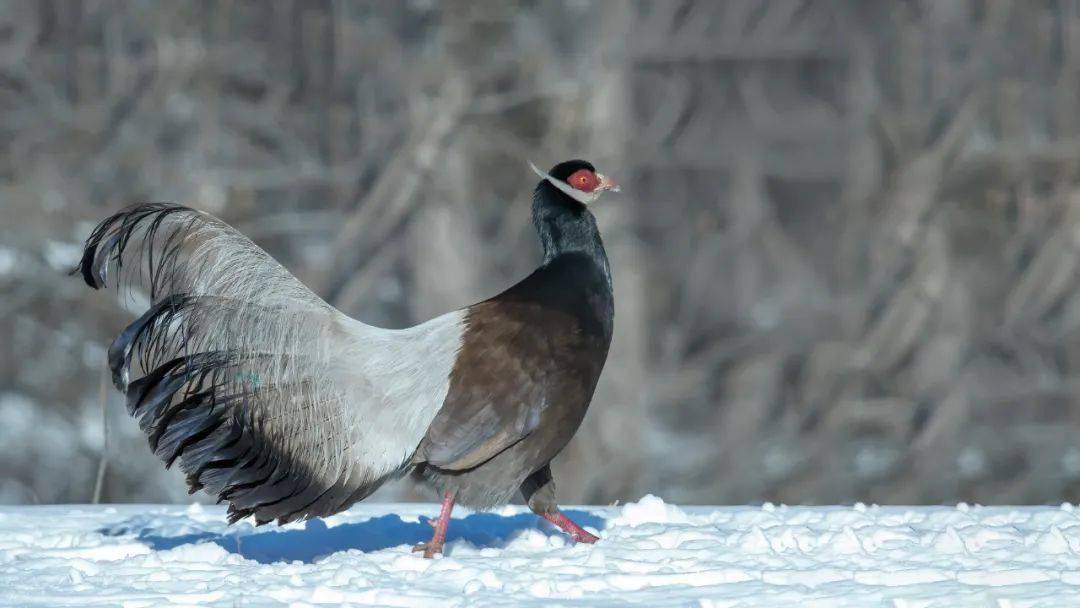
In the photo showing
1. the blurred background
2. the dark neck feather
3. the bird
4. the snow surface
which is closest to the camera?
the snow surface

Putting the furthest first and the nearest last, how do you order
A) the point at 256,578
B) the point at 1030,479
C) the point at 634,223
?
the point at 1030,479
the point at 634,223
the point at 256,578

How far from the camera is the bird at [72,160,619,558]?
175 inches

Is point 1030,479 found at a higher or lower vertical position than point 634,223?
lower

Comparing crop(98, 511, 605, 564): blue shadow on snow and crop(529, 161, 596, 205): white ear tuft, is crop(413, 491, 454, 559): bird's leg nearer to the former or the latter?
crop(98, 511, 605, 564): blue shadow on snow

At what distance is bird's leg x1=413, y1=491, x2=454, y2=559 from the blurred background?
13.1ft

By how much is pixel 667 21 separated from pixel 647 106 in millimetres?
556

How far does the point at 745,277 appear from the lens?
900 centimetres

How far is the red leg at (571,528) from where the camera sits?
4961mm

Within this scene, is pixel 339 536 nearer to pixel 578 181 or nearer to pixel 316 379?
pixel 316 379

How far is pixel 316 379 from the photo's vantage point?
4.63 metres

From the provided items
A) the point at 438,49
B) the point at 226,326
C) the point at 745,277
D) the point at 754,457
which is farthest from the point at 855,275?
the point at 226,326

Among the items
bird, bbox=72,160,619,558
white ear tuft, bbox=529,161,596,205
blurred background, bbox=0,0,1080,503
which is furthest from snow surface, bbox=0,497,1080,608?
blurred background, bbox=0,0,1080,503

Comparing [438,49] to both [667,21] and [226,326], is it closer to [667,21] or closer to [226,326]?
[667,21]

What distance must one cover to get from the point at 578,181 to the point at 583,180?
0.02 m
